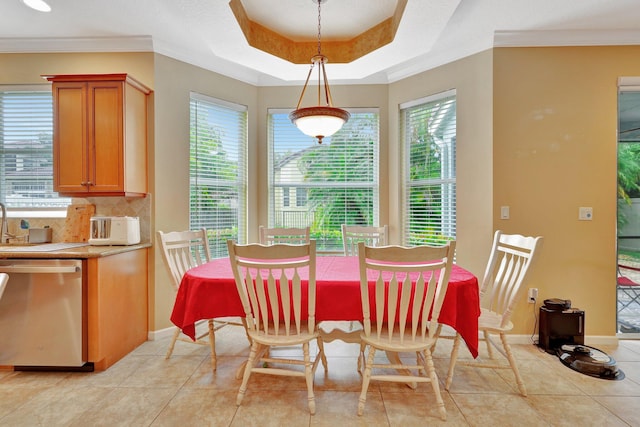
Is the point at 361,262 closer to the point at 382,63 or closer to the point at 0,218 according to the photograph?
the point at 382,63

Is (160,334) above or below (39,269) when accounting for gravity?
below

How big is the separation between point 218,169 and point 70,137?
1.26 metres

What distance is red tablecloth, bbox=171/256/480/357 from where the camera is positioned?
5.94ft

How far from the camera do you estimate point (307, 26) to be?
273cm

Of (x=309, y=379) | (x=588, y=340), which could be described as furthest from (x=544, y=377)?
(x=309, y=379)

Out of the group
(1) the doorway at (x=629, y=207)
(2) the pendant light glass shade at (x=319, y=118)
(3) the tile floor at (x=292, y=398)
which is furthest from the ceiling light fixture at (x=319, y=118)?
(1) the doorway at (x=629, y=207)

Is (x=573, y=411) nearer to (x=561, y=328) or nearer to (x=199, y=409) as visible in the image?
(x=561, y=328)

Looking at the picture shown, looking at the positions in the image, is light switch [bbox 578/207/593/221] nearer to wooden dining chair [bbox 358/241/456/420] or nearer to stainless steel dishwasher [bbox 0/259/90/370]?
wooden dining chair [bbox 358/241/456/420]

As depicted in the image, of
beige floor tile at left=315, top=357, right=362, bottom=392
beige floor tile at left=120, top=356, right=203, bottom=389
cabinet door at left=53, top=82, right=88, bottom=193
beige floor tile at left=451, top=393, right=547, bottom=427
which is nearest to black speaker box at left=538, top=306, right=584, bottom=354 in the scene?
beige floor tile at left=451, top=393, right=547, bottom=427

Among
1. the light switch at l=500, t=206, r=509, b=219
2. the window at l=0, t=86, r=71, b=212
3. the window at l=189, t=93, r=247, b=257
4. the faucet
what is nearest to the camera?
the faucet

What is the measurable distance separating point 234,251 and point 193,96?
2.16 meters

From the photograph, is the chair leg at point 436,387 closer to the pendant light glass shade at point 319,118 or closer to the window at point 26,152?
the pendant light glass shade at point 319,118

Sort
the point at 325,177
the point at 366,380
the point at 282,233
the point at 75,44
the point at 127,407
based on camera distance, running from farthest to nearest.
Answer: the point at 325,177
the point at 282,233
the point at 75,44
the point at 127,407
the point at 366,380

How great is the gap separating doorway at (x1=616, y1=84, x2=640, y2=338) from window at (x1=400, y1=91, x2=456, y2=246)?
1.51 metres
